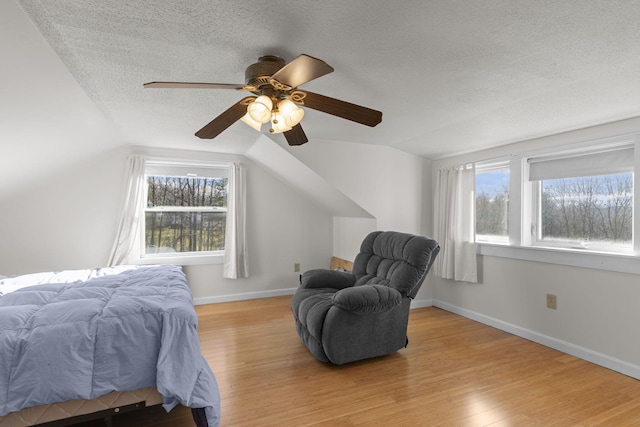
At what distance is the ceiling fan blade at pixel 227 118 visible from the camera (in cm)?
182

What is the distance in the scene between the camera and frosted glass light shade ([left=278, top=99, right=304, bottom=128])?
5.74 ft

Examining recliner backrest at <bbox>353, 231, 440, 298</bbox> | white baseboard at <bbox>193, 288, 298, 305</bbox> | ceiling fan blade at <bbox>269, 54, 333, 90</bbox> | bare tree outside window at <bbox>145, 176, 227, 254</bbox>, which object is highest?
ceiling fan blade at <bbox>269, 54, 333, 90</bbox>

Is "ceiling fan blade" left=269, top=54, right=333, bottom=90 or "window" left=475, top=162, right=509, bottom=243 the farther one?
"window" left=475, top=162, right=509, bottom=243

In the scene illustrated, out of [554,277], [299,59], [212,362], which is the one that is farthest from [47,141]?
[554,277]

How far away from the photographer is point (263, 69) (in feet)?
5.40

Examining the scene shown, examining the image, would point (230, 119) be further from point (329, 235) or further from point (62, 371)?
point (329, 235)

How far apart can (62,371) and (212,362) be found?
1.26 m

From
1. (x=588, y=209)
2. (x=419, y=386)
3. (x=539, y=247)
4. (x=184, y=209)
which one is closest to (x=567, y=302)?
(x=539, y=247)

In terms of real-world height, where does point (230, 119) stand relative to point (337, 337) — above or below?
above

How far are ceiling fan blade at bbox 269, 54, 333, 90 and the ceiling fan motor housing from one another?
7 cm

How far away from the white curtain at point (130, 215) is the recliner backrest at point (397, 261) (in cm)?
268

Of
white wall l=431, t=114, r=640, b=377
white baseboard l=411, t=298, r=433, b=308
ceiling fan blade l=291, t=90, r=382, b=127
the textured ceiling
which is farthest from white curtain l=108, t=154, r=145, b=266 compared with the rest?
white wall l=431, t=114, r=640, b=377

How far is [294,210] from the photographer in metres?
4.81

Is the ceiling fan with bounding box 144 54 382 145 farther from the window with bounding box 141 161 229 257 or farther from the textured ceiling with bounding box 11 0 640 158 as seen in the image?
the window with bounding box 141 161 229 257
